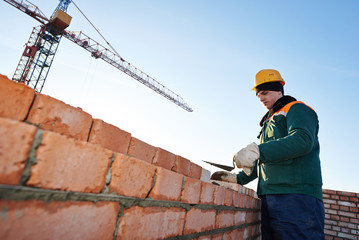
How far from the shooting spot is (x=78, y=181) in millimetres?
638

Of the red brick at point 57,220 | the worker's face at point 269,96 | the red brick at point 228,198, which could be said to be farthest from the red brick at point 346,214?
the red brick at point 57,220

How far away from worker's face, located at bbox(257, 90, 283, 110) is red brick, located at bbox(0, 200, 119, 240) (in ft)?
6.64

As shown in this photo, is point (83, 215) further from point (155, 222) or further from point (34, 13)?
point (34, 13)

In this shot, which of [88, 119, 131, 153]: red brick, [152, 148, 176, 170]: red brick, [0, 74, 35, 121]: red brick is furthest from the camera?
[152, 148, 176, 170]: red brick

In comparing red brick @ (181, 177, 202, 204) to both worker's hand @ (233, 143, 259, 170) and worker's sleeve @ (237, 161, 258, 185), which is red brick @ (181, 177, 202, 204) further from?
worker's sleeve @ (237, 161, 258, 185)

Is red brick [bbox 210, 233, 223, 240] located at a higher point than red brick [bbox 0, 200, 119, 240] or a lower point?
lower

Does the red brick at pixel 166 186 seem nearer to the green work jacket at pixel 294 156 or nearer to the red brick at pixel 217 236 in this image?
the red brick at pixel 217 236

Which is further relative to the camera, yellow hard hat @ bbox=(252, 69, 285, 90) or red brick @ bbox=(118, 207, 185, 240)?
yellow hard hat @ bbox=(252, 69, 285, 90)

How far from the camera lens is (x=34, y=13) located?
24891 mm

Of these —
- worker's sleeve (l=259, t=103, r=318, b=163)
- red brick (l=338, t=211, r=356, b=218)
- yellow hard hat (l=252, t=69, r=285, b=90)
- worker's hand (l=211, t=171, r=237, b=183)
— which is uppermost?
yellow hard hat (l=252, t=69, r=285, b=90)

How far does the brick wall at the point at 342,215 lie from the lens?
4.14m

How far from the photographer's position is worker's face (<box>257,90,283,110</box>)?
2.27 meters

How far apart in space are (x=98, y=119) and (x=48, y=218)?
0.45 m

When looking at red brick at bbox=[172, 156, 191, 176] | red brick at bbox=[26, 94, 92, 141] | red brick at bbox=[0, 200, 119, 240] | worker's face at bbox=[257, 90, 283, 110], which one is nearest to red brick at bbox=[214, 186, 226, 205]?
red brick at bbox=[172, 156, 191, 176]
